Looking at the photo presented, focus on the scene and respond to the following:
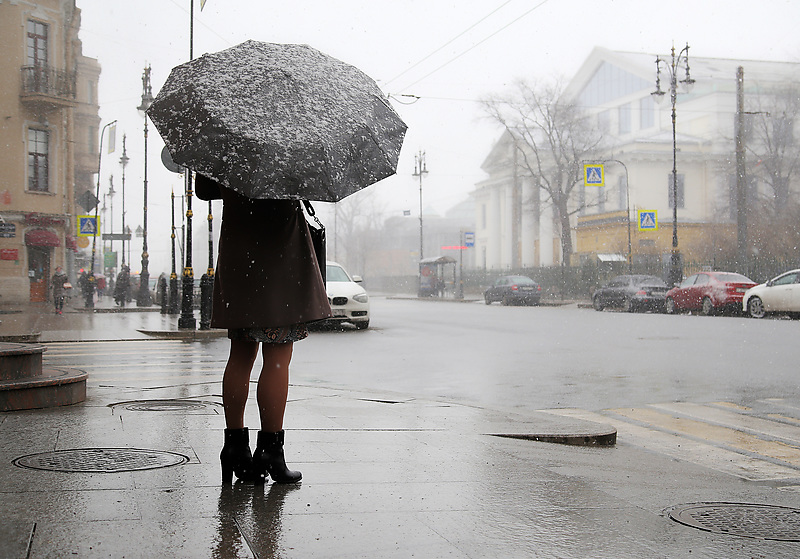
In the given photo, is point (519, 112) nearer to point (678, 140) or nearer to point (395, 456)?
point (678, 140)

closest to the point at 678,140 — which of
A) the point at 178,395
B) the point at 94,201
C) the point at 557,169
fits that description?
the point at 557,169

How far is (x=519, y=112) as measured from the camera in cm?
5881

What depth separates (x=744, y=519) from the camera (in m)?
3.93

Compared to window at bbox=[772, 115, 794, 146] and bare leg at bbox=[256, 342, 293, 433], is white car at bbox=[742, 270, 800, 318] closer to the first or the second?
bare leg at bbox=[256, 342, 293, 433]

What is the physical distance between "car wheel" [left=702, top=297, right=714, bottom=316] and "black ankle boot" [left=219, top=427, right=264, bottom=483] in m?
28.2

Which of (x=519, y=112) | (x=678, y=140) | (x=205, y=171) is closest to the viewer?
(x=205, y=171)

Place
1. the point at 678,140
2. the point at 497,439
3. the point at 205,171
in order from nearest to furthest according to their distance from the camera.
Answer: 1. the point at 205,171
2. the point at 497,439
3. the point at 678,140

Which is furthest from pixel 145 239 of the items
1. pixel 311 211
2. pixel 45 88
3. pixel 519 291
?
pixel 311 211

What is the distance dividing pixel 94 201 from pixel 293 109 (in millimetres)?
36558

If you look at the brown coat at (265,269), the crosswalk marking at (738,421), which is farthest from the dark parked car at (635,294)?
the brown coat at (265,269)

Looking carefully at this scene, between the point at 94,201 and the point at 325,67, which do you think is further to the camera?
the point at 94,201

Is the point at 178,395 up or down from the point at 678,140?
down

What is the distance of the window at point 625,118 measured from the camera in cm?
7303

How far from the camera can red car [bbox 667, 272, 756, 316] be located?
96.3ft
